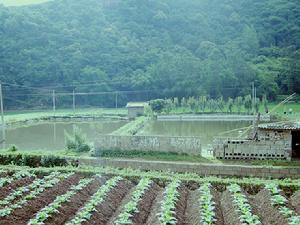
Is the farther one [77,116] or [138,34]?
[138,34]

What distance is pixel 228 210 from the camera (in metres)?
9.29

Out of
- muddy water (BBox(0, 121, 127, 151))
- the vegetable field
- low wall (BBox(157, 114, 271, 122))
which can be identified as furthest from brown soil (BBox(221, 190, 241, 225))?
low wall (BBox(157, 114, 271, 122))

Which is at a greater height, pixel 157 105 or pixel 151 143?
pixel 151 143

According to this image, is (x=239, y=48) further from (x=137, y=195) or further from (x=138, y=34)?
(x=137, y=195)

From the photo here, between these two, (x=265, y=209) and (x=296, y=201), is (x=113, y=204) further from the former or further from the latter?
(x=296, y=201)

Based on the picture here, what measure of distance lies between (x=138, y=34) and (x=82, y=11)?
1327 centimetres

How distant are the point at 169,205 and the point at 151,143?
29.1ft

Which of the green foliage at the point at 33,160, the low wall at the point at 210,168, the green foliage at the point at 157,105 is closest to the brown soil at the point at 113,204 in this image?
the low wall at the point at 210,168

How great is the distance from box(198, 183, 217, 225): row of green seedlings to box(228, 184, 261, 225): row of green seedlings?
59 cm

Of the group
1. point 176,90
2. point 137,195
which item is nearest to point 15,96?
point 176,90

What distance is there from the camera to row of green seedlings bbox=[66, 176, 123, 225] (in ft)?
27.5

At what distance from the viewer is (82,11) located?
78.2 metres

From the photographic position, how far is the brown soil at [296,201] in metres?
9.19

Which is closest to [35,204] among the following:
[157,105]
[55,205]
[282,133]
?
[55,205]
